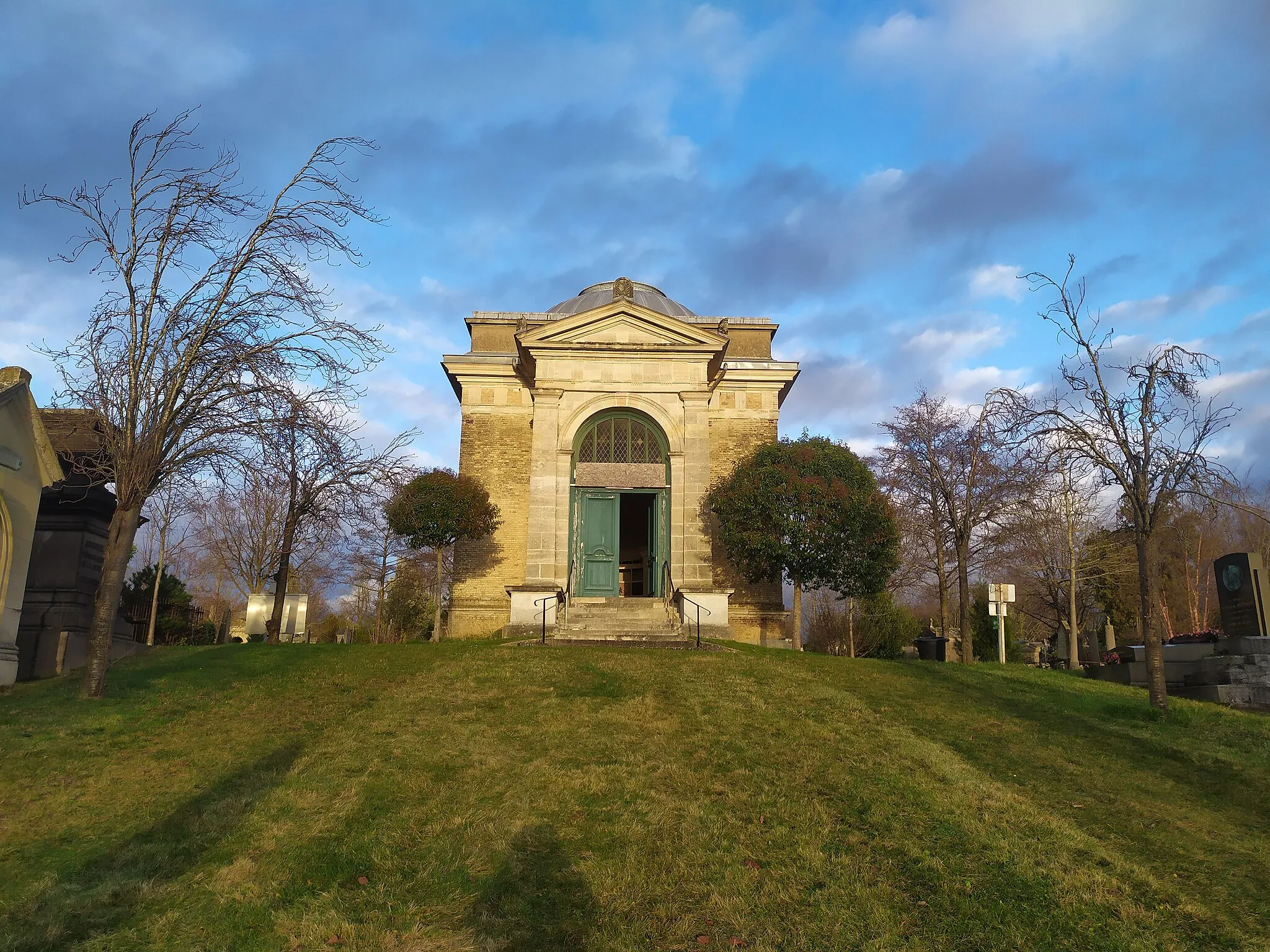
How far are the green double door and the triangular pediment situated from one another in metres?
3.68

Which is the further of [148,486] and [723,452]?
[723,452]

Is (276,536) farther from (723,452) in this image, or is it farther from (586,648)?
(586,648)

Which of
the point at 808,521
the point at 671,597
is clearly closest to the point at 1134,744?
the point at 808,521

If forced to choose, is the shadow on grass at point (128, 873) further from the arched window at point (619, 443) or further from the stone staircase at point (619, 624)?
the arched window at point (619, 443)

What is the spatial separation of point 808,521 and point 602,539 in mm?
5138

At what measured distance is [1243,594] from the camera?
1438cm

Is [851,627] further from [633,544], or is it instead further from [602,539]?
[602,539]

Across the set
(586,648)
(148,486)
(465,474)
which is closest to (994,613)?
(586,648)

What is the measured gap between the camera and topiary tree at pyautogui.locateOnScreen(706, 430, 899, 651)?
17609 millimetres

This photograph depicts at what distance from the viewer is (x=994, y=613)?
65.0 feet

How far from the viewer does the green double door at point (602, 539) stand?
19891mm

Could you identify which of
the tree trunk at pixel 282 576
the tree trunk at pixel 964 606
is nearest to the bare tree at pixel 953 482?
the tree trunk at pixel 964 606

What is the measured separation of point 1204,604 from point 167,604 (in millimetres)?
38762

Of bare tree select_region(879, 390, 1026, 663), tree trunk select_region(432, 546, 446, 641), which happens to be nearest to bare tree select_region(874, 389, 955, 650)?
bare tree select_region(879, 390, 1026, 663)
